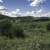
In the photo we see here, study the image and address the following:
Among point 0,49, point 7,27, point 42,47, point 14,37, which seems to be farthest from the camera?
point 7,27

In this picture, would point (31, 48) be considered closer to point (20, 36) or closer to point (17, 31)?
point (20, 36)

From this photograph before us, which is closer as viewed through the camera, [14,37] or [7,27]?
[14,37]

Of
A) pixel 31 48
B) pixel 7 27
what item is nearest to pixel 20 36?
pixel 7 27

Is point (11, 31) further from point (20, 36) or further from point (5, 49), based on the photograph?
point (5, 49)

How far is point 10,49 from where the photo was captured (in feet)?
89.4

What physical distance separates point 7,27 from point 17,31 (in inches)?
189

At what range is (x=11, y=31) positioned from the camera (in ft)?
133

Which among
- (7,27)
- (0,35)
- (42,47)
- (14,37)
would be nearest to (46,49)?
(42,47)

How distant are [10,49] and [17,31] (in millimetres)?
14431

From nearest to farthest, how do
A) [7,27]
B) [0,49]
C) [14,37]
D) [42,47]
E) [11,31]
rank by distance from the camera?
1. [0,49]
2. [42,47]
3. [14,37]
4. [11,31]
5. [7,27]

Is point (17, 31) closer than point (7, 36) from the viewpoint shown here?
No

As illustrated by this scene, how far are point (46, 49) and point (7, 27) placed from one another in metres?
19.9

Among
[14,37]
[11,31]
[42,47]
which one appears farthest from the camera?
[11,31]

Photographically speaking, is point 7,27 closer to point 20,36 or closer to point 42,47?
point 20,36
